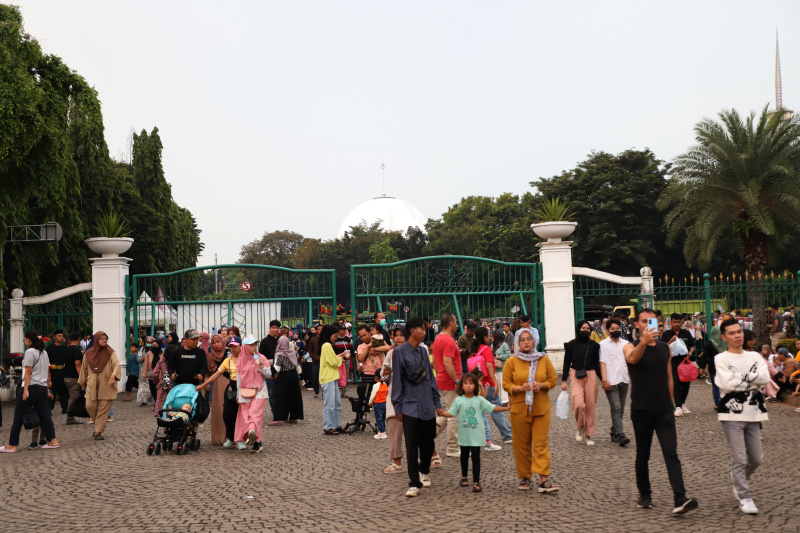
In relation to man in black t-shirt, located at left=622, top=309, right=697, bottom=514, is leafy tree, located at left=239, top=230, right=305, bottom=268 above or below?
above

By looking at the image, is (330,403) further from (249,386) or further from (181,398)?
(181,398)

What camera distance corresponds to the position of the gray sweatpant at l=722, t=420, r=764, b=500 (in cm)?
673

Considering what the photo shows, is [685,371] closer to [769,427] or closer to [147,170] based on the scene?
[769,427]

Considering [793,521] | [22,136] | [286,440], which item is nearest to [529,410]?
[793,521]

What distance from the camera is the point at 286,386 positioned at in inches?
529

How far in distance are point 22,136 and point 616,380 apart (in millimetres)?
12146

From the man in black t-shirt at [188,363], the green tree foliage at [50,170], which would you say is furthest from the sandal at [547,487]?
the green tree foliage at [50,170]

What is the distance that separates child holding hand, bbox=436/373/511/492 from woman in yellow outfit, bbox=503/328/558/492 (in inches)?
12.3

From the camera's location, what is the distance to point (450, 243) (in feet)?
198

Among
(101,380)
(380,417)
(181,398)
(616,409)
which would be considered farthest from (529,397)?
(101,380)

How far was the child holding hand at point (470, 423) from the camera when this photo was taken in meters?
7.95

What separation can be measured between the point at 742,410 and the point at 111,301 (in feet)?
49.5

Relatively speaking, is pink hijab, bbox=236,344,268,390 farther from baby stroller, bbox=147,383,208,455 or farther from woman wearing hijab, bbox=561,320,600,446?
woman wearing hijab, bbox=561,320,600,446

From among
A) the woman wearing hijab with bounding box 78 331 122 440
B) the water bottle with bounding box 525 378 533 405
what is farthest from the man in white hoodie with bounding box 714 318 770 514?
the woman wearing hijab with bounding box 78 331 122 440
